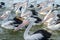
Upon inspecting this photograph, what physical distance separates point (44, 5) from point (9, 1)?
3461 mm

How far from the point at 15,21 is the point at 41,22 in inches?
48.4

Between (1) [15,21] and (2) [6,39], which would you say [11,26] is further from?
(2) [6,39]

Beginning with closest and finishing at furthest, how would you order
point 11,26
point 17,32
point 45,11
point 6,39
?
point 6,39, point 17,32, point 11,26, point 45,11

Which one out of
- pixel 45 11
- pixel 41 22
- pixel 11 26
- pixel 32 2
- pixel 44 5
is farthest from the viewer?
pixel 32 2

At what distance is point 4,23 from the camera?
12750 mm

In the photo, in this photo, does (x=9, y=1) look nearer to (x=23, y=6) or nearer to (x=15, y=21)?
(x=23, y=6)

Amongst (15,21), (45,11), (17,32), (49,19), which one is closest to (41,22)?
(49,19)

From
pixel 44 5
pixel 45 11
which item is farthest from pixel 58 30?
pixel 44 5

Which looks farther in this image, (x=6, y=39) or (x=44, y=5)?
(x=44, y=5)

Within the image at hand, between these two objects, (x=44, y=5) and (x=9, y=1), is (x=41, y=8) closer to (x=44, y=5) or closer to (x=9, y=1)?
(x=44, y=5)

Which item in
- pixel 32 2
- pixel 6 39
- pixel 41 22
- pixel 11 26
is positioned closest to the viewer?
pixel 6 39

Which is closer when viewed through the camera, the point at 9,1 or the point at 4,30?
the point at 4,30

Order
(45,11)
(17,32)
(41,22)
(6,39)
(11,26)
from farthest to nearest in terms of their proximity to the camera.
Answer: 1. (45,11)
2. (41,22)
3. (11,26)
4. (17,32)
5. (6,39)

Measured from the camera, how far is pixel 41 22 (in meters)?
13.0
